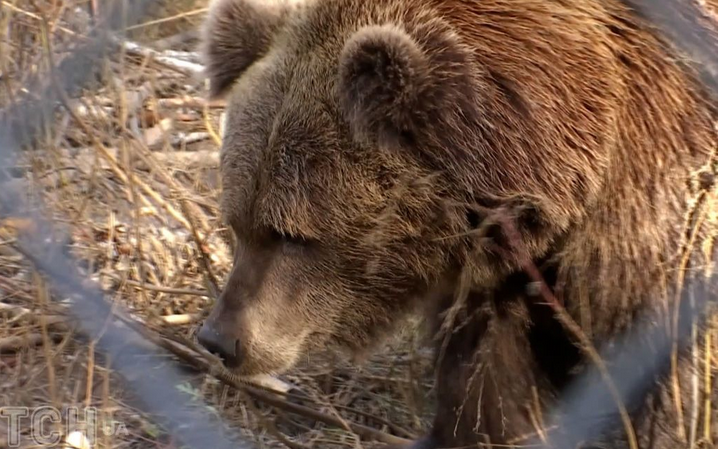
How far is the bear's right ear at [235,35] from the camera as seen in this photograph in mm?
2725

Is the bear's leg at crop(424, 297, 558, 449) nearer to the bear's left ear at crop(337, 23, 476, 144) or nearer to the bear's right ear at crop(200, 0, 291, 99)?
the bear's left ear at crop(337, 23, 476, 144)

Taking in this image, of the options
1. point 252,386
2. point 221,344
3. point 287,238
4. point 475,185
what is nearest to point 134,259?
point 252,386

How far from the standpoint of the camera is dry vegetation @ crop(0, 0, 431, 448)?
118 inches

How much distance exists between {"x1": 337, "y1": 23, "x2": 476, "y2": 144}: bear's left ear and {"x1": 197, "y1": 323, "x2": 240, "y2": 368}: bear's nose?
2.30ft

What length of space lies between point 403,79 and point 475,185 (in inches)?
12.2

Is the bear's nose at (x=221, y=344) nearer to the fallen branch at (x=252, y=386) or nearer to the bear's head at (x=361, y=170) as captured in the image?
the bear's head at (x=361, y=170)

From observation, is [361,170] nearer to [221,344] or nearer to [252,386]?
[221,344]

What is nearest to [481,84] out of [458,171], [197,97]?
[458,171]

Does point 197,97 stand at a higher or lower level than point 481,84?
lower

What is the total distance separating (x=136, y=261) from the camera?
142 inches

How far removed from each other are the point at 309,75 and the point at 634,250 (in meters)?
0.94

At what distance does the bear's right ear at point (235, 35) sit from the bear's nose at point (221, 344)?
75 cm

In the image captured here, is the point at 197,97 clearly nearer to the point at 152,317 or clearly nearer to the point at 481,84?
the point at 152,317

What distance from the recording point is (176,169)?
4152mm
